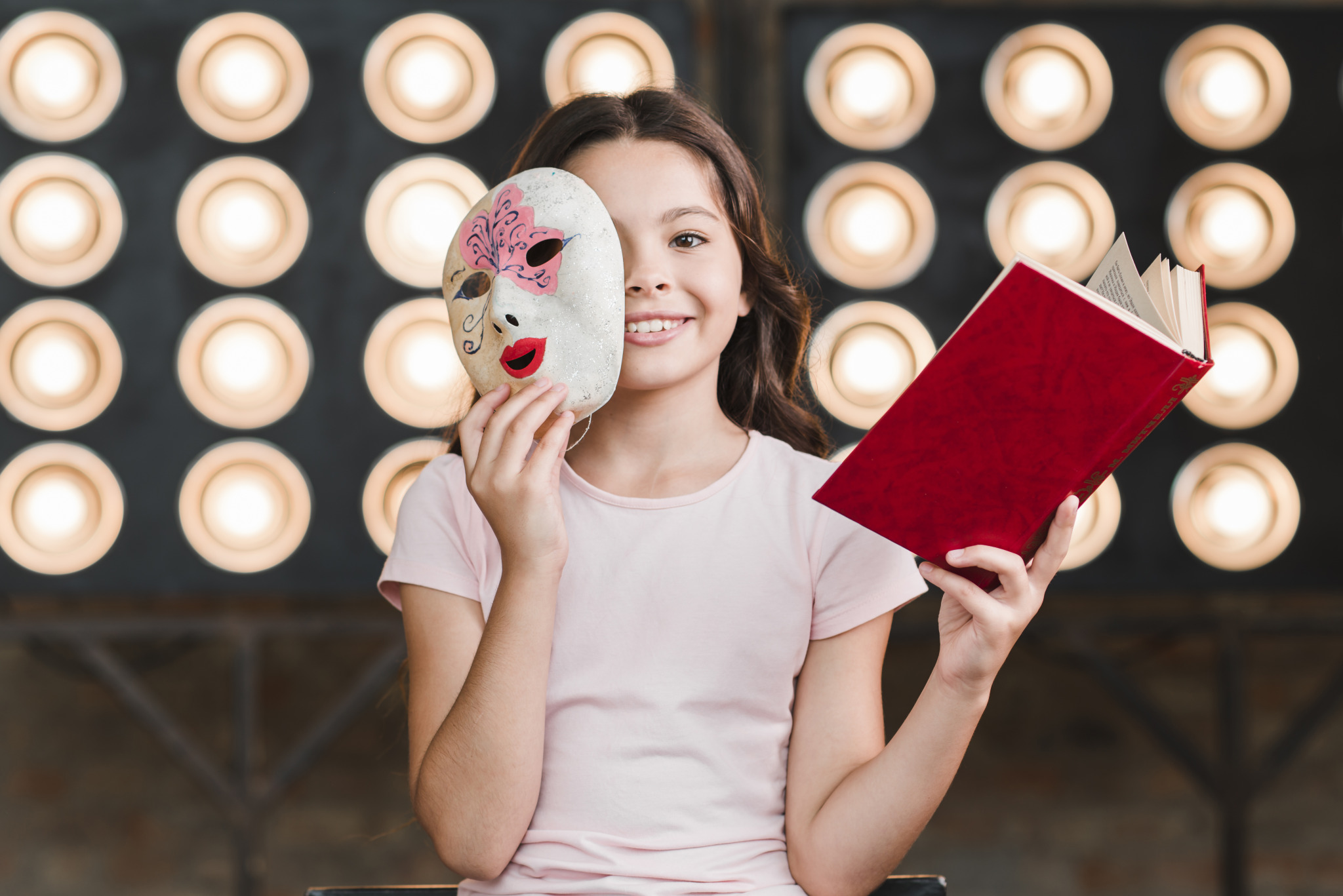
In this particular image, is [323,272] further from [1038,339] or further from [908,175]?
[1038,339]

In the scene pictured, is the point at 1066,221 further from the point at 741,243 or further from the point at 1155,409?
the point at 1155,409

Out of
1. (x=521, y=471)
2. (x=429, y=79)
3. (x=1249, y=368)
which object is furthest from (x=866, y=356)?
(x=521, y=471)

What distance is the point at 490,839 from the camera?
2.47ft

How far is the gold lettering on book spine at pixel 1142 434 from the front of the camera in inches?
23.1

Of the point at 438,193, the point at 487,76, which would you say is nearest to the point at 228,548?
the point at 438,193

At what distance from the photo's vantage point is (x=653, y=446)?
2.98 ft

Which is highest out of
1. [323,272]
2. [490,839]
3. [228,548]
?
[323,272]

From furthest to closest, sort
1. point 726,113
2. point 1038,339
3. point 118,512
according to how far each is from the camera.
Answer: point 726,113
point 118,512
point 1038,339

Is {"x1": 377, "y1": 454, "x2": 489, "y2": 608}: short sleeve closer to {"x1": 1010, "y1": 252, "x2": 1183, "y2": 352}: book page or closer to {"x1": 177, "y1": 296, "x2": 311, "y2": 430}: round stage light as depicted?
{"x1": 1010, "y1": 252, "x2": 1183, "y2": 352}: book page

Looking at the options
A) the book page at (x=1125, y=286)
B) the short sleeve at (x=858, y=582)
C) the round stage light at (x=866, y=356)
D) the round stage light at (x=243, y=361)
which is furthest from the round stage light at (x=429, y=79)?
the book page at (x=1125, y=286)

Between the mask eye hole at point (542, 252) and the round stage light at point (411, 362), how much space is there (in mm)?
1038

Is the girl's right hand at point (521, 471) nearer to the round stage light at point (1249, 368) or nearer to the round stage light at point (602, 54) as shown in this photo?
the round stage light at point (602, 54)

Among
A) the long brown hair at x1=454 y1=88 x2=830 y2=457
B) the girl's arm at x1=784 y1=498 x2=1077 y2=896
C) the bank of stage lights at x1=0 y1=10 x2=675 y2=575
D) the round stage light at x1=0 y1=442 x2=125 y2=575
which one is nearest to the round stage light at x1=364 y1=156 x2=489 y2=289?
the bank of stage lights at x1=0 y1=10 x2=675 y2=575

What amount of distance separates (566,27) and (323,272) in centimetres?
61
